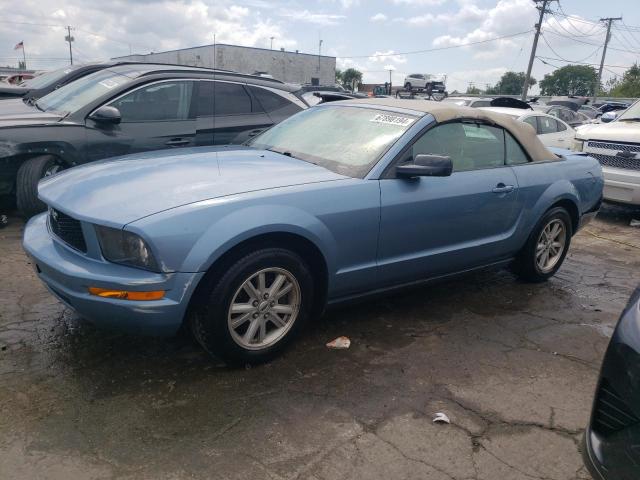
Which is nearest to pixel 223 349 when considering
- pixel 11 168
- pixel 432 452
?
pixel 432 452

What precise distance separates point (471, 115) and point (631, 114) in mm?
5994

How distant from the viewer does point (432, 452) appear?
254 centimetres

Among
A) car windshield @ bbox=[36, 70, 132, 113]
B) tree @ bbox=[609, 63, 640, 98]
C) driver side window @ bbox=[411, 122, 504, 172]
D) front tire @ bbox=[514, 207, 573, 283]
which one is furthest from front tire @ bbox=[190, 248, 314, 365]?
tree @ bbox=[609, 63, 640, 98]

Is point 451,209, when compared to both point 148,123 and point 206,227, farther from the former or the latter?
point 148,123

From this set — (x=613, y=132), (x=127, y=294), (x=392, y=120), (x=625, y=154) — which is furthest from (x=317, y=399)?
(x=613, y=132)

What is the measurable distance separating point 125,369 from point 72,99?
4217 mm

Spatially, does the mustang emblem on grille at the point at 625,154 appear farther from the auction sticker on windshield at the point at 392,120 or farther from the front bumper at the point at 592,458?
the front bumper at the point at 592,458

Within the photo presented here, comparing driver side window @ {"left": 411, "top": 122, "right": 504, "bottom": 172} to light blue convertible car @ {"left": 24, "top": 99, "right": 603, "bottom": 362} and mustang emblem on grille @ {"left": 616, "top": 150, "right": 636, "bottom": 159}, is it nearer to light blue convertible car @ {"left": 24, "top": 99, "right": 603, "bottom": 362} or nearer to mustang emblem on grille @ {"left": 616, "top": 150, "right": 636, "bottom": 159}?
light blue convertible car @ {"left": 24, "top": 99, "right": 603, "bottom": 362}

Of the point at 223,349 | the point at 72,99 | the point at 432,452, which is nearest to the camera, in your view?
the point at 432,452

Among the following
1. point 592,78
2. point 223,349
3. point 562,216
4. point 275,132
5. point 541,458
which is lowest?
point 541,458

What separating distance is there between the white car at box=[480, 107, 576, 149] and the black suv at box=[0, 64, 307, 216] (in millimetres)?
5020

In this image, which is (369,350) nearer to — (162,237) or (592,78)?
(162,237)

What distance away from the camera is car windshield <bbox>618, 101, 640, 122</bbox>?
28.0ft

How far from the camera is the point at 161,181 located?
3115mm
